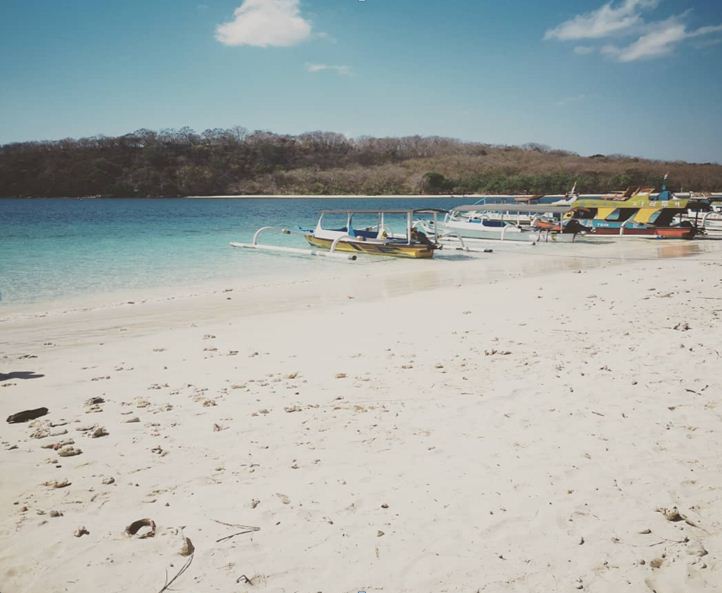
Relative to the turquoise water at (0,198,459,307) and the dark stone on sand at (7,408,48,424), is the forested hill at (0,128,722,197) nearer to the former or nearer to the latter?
the turquoise water at (0,198,459,307)

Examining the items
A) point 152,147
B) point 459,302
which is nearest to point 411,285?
point 459,302

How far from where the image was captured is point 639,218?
28.4 m

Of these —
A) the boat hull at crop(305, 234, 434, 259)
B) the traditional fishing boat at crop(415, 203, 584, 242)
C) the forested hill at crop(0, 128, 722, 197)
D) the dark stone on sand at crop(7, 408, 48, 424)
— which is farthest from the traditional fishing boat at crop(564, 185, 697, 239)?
the forested hill at crop(0, 128, 722, 197)

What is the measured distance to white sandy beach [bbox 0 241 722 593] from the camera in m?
2.82

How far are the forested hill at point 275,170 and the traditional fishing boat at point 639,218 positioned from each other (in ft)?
276

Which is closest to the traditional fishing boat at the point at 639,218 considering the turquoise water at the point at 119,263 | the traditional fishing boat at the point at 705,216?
the traditional fishing boat at the point at 705,216

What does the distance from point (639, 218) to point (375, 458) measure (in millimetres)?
29903

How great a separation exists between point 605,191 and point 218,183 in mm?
97221

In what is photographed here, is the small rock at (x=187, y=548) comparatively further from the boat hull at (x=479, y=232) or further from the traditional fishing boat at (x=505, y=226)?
the boat hull at (x=479, y=232)

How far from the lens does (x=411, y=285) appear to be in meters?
14.4

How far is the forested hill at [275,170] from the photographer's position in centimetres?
11781

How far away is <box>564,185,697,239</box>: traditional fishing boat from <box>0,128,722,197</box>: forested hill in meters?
84.2

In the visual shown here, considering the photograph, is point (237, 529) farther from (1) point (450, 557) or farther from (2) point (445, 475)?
(2) point (445, 475)

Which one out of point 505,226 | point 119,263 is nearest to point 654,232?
point 505,226
